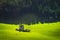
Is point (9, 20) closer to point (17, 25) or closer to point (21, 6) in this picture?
point (17, 25)

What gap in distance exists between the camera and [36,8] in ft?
18.1

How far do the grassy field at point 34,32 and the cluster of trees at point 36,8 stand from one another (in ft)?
0.99

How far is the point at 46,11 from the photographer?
5488 mm

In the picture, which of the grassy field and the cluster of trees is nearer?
the grassy field

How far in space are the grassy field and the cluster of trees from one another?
0.99 ft

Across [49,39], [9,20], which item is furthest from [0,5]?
[49,39]

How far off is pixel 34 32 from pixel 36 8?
102 cm

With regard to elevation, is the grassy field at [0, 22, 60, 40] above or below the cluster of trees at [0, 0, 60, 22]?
below

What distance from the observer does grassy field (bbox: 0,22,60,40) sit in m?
4.49

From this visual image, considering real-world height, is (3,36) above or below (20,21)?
below

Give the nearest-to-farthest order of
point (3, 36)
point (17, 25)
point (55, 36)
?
point (3, 36), point (55, 36), point (17, 25)

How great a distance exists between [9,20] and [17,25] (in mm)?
386

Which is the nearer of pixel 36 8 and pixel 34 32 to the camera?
pixel 34 32

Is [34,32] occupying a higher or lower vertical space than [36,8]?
lower
